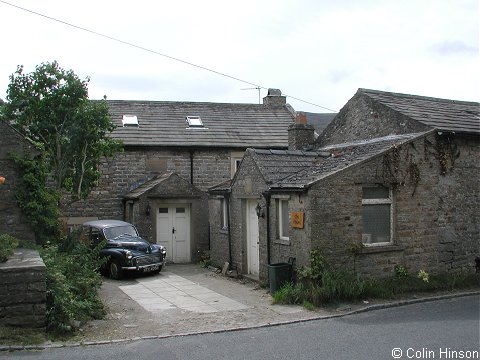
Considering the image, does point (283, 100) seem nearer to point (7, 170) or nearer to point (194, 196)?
point (194, 196)

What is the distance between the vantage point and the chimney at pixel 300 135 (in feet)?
57.8

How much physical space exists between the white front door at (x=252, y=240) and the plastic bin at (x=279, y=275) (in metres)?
2.29

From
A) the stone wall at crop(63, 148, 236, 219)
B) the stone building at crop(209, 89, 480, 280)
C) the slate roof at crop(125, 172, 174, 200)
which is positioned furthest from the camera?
the stone wall at crop(63, 148, 236, 219)

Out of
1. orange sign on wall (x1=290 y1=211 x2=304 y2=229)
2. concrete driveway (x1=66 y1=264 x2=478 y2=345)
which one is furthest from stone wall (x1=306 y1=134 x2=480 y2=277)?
concrete driveway (x1=66 y1=264 x2=478 y2=345)

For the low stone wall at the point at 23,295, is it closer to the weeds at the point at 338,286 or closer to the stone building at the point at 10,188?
the stone building at the point at 10,188

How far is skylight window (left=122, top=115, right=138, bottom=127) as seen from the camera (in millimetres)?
21922

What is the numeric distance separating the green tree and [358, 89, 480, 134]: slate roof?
864 cm

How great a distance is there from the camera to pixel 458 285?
41.3 feet

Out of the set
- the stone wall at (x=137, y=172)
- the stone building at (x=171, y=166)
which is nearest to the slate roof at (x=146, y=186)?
the stone building at (x=171, y=166)

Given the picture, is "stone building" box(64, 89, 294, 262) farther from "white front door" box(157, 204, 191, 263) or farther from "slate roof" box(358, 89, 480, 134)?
"slate roof" box(358, 89, 480, 134)

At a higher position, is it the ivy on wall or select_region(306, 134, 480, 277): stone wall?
the ivy on wall

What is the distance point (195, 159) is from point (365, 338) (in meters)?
13.9

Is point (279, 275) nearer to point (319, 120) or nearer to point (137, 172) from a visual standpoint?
point (137, 172)

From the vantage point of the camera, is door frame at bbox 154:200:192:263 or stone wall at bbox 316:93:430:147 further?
door frame at bbox 154:200:192:263
